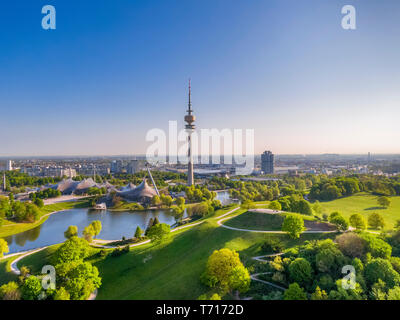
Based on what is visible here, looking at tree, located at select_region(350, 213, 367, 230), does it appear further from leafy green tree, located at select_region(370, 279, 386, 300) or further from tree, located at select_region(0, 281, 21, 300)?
tree, located at select_region(0, 281, 21, 300)

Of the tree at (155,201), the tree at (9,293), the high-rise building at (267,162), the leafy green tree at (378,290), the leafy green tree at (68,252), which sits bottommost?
the tree at (155,201)

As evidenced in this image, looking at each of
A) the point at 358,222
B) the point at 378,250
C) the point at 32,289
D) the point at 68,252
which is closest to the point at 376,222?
the point at 358,222

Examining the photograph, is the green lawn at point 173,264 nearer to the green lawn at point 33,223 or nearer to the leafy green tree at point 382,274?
the leafy green tree at point 382,274

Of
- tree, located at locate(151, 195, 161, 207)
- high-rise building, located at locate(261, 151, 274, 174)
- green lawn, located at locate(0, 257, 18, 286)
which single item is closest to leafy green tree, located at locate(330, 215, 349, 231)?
green lawn, located at locate(0, 257, 18, 286)

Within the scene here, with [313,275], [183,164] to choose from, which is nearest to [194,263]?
[313,275]

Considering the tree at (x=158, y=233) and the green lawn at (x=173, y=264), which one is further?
the tree at (x=158, y=233)

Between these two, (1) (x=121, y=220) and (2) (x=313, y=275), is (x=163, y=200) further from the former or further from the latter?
(2) (x=313, y=275)

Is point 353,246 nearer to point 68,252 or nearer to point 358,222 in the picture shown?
point 358,222

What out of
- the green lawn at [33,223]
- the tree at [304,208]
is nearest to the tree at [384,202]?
the tree at [304,208]
